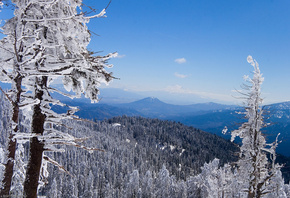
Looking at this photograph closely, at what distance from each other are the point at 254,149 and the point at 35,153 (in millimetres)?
11332

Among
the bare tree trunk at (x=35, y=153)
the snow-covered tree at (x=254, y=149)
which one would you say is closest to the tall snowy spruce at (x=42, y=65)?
the bare tree trunk at (x=35, y=153)

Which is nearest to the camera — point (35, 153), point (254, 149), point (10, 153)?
point (10, 153)

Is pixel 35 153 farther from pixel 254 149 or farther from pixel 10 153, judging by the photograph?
pixel 254 149

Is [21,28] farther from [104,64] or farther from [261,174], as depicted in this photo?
[261,174]

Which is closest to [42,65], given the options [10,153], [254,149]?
[10,153]

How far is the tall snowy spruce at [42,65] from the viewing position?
12.9 ft

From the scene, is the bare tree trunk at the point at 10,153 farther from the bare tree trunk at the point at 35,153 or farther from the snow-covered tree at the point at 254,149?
the snow-covered tree at the point at 254,149

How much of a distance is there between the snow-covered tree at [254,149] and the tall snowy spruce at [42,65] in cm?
1017

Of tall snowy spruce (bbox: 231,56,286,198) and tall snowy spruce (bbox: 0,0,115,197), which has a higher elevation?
tall snowy spruce (bbox: 0,0,115,197)

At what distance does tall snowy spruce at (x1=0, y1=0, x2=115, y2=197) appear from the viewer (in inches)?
155

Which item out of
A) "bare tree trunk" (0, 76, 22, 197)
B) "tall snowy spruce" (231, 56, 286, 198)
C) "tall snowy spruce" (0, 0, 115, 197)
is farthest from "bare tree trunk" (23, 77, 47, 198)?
"tall snowy spruce" (231, 56, 286, 198)

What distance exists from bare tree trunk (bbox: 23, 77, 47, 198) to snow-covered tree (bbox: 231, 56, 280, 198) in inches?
424

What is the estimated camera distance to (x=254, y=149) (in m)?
11.0

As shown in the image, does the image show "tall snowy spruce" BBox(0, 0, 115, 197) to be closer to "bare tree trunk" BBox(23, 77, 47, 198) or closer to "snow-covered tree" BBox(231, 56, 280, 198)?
"bare tree trunk" BBox(23, 77, 47, 198)
